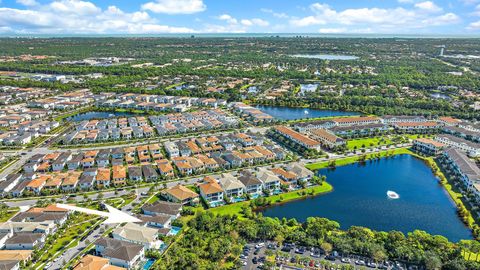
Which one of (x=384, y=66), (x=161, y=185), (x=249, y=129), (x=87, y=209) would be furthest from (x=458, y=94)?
(x=87, y=209)

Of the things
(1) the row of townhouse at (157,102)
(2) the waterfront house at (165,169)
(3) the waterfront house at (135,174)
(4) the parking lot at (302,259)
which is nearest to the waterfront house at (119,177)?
(3) the waterfront house at (135,174)

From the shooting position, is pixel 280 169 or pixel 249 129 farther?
pixel 249 129

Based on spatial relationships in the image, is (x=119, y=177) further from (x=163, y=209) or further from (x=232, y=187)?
(x=232, y=187)

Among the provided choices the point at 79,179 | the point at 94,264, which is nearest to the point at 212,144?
the point at 79,179

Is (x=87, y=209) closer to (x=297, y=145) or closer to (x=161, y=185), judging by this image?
(x=161, y=185)

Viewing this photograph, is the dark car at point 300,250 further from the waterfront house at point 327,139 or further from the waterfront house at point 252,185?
the waterfront house at point 327,139

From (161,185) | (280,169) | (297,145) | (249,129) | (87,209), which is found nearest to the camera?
(87,209)
